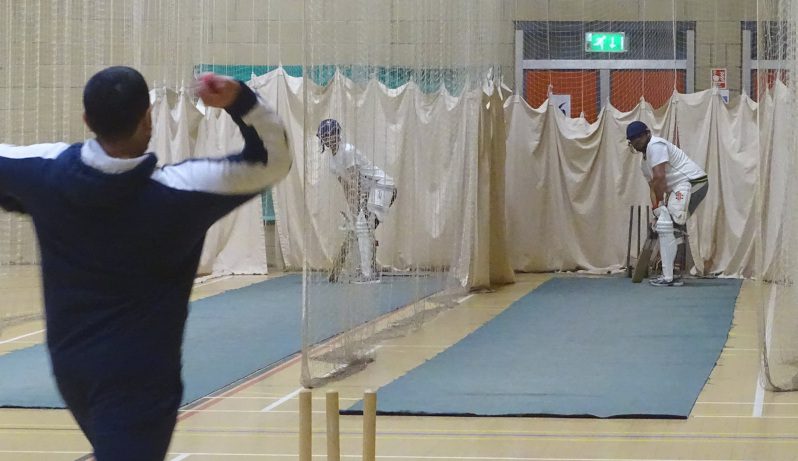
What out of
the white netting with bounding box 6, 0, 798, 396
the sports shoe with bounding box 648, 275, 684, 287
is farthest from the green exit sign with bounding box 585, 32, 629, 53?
the sports shoe with bounding box 648, 275, 684, 287

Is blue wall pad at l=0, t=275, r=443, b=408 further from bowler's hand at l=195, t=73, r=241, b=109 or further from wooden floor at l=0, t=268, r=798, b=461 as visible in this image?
bowler's hand at l=195, t=73, r=241, b=109

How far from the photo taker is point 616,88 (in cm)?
1472

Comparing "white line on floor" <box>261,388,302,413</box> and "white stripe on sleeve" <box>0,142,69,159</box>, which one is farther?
"white line on floor" <box>261,388,302,413</box>

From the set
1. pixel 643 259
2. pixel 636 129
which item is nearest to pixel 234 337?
pixel 636 129

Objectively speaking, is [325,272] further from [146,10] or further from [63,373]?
[63,373]

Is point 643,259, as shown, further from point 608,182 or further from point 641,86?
point 641,86

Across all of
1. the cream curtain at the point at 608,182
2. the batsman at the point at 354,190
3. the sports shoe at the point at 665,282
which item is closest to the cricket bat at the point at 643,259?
the sports shoe at the point at 665,282

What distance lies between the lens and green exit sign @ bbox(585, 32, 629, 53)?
47.7ft

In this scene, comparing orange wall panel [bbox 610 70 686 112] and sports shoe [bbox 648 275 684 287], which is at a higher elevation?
orange wall panel [bbox 610 70 686 112]

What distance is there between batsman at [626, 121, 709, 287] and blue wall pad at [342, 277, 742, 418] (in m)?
0.83

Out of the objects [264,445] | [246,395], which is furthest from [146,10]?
[264,445]

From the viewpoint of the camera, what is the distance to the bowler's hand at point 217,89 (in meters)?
2.57

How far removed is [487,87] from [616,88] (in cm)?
368

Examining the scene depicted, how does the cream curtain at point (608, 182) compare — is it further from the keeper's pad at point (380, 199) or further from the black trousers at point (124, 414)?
the black trousers at point (124, 414)
